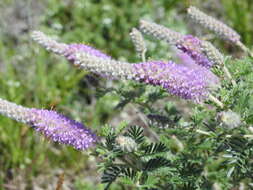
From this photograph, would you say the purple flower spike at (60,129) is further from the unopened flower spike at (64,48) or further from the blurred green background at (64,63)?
the blurred green background at (64,63)

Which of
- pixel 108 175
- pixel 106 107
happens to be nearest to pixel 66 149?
pixel 106 107

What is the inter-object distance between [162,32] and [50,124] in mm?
654

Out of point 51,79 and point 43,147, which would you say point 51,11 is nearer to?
point 51,79

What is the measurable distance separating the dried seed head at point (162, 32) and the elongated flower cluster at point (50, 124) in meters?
0.56

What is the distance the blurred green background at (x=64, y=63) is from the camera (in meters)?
3.41

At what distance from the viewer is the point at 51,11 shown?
4.57 metres

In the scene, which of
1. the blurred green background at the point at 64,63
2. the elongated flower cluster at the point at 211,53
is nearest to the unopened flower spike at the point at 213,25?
the elongated flower cluster at the point at 211,53

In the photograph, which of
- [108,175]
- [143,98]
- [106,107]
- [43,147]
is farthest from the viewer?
[106,107]

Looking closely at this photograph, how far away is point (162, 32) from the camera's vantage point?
2.01 m

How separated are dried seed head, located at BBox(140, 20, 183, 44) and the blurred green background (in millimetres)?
1006

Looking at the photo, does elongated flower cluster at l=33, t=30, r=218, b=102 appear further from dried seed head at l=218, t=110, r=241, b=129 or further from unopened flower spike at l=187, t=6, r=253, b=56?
unopened flower spike at l=187, t=6, r=253, b=56

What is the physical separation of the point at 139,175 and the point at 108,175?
0.45 feet

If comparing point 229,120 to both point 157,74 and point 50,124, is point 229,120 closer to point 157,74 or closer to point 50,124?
point 157,74

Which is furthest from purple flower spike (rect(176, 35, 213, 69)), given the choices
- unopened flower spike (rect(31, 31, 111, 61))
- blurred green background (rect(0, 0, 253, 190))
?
blurred green background (rect(0, 0, 253, 190))
